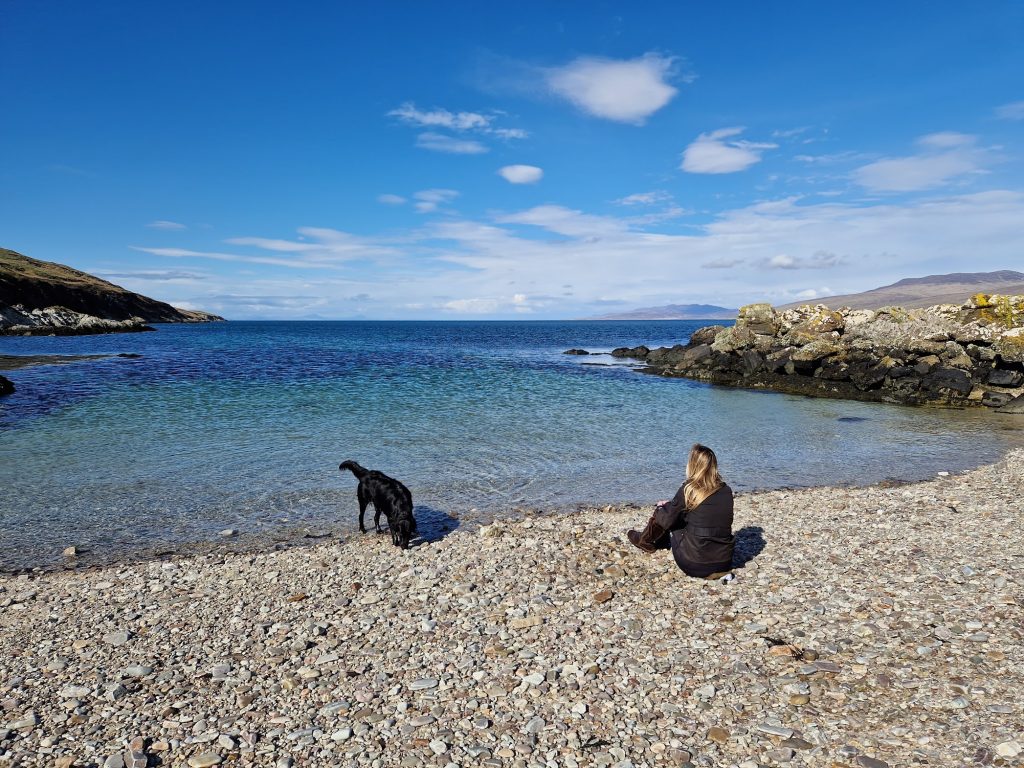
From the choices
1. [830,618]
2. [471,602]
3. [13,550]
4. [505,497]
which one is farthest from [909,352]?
[13,550]

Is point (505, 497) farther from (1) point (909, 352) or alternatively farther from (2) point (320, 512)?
(1) point (909, 352)

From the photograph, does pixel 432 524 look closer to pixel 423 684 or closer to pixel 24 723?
pixel 423 684

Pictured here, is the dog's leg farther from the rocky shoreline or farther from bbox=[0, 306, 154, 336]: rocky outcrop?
bbox=[0, 306, 154, 336]: rocky outcrop

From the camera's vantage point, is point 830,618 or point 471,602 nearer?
point 830,618

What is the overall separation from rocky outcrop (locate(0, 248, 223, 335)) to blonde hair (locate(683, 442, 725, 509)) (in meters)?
118

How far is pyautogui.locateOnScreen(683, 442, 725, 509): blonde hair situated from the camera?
9305 mm

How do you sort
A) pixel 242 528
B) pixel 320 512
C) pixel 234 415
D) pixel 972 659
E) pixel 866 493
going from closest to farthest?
1. pixel 972 659
2. pixel 242 528
3. pixel 320 512
4. pixel 866 493
5. pixel 234 415

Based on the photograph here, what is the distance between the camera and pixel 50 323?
105312 mm

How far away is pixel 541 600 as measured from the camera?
8492mm

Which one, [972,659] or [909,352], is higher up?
[909,352]

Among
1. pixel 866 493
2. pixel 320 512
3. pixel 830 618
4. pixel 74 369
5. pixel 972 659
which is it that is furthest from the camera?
pixel 74 369

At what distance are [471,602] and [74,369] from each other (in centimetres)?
4810

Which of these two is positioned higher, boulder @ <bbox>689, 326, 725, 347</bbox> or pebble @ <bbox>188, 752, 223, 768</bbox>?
boulder @ <bbox>689, 326, 725, 347</bbox>

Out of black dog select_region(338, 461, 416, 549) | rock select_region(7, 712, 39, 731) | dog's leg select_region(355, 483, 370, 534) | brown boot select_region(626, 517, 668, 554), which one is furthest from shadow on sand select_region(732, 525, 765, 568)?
rock select_region(7, 712, 39, 731)
